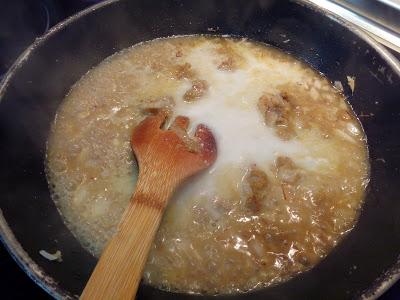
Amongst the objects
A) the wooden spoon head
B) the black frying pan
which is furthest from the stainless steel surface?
the wooden spoon head

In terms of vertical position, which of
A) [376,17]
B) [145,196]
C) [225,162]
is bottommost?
[225,162]

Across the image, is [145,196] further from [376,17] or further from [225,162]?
[376,17]

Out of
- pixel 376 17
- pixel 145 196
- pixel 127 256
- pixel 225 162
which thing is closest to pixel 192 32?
pixel 225 162

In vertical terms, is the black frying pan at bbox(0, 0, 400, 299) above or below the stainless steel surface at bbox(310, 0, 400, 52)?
below

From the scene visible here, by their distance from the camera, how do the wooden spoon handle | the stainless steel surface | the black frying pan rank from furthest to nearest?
the stainless steel surface, the black frying pan, the wooden spoon handle

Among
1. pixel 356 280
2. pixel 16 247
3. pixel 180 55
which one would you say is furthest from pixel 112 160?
pixel 356 280

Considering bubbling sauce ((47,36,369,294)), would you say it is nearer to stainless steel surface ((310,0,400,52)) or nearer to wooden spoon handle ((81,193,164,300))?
wooden spoon handle ((81,193,164,300))
